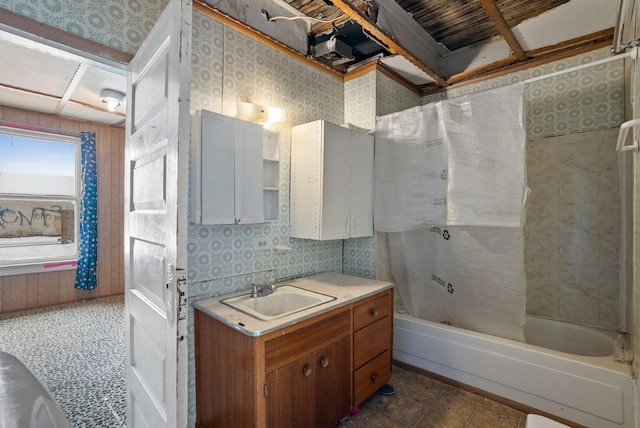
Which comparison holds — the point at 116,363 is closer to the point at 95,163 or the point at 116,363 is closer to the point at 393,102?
the point at 95,163

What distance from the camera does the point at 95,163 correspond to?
396cm

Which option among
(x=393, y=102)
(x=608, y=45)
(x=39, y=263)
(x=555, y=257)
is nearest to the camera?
(x=608, y=45)

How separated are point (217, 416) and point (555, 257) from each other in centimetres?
264

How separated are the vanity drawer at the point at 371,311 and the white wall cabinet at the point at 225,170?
2.77 feet

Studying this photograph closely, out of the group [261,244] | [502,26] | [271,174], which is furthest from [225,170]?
[502,26]

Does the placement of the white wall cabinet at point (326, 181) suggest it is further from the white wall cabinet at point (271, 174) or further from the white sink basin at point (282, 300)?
the white sink basin at point (282, 300)

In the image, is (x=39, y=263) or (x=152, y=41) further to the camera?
(x=39, y=263)

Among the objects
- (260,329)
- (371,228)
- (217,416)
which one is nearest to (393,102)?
(371,228)

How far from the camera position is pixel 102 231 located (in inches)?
160

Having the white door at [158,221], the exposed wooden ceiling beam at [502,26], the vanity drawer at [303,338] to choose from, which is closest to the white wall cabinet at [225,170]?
the white door at [158,221]

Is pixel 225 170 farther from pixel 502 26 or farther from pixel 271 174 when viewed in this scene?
pixel 502 26

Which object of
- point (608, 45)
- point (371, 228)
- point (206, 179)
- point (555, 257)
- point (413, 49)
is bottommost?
point (555, 257)

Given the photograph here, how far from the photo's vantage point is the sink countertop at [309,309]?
1.31 m

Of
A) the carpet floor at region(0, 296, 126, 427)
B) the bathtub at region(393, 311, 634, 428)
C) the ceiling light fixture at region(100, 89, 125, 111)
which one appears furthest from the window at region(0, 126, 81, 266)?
the bathtub at region(393, 311, 634, 428)
